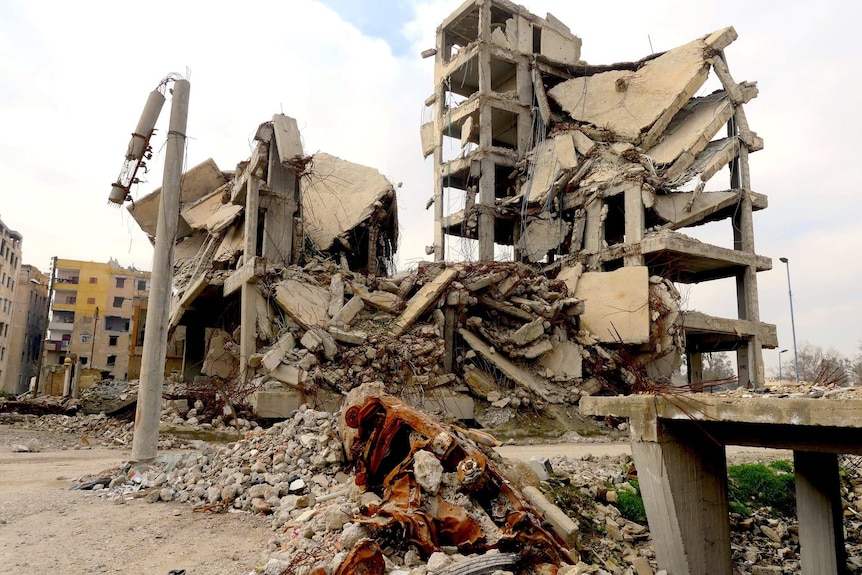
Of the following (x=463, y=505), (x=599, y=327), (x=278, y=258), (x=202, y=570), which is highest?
(x=278, y=258)

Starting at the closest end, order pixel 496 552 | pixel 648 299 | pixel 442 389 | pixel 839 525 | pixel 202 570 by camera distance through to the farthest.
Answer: pixel 496 552, pixel 202 570, pixel 839 525, pixel 442 389, pixel 648 299

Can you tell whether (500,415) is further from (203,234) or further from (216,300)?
(203,234)

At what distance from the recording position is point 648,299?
51.0 feet

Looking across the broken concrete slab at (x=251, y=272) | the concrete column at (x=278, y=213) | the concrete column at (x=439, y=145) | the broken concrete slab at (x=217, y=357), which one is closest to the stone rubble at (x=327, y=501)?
the broken concrete slab at (x=251, y=272)

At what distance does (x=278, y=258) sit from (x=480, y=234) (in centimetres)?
1124

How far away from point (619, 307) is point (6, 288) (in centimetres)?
5239

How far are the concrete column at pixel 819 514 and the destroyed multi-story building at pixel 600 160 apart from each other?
9940 millimetres

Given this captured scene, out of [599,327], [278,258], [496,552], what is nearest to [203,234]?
[278,258]

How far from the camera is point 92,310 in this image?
56500mm

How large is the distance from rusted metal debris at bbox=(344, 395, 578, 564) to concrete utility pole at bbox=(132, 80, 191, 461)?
10.4ft

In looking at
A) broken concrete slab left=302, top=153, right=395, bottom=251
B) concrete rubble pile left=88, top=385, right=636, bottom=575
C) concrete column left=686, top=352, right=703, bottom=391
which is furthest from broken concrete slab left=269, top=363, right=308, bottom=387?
concrete column left=686, top=352, right=703, bottom=391

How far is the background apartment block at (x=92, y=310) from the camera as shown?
5347cm

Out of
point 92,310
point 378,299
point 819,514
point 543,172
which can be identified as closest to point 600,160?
point 543,172

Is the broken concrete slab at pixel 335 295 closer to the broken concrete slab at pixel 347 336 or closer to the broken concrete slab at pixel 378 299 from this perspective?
the broken concrete slab at pixel 378 299
